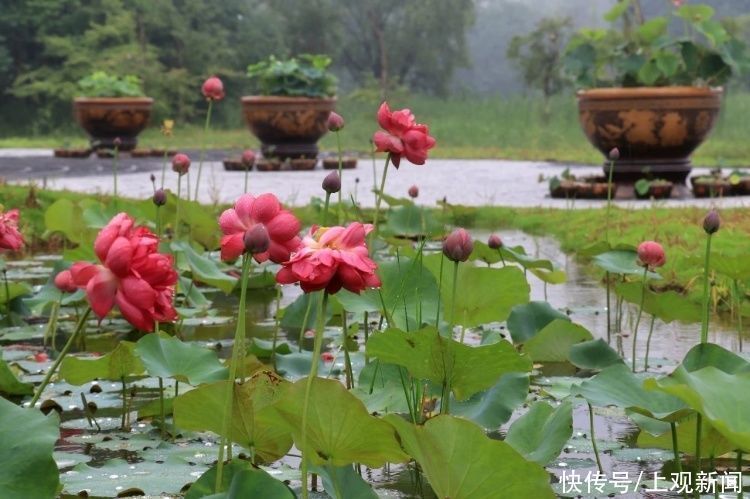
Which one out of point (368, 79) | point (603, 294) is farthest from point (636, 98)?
point (368, 79)

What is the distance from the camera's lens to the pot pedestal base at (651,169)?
7316mm

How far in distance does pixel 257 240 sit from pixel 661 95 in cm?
615

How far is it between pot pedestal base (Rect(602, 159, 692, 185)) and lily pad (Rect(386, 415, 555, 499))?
6.09 meters

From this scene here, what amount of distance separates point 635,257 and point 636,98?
4.45 meters

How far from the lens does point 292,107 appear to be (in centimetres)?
1095

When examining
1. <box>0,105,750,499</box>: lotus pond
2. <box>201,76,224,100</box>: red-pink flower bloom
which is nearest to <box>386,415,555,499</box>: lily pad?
<box>0,105,750,499</box>: lotus pond

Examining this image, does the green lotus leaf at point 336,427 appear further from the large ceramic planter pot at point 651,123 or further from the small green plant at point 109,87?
the small green plant at point 109,87

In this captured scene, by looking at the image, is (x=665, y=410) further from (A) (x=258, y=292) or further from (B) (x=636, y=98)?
(B) (x=636, y=98)

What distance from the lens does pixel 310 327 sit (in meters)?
3.03

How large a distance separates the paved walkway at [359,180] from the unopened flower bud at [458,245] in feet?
14.9

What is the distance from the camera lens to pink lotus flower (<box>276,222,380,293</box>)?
1.28 meters

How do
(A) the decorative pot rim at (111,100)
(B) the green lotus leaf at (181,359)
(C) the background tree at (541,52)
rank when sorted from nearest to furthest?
(B) the green lotus leaf at (181,359) → (A) the decorative pot rim at (111,100) → (C) the background tree at (541,52)

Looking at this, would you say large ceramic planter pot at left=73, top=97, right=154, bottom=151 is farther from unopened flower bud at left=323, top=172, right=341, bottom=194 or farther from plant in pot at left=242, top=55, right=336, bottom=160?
unopened flower bud at left=323, top=172, right=341, bottom=194

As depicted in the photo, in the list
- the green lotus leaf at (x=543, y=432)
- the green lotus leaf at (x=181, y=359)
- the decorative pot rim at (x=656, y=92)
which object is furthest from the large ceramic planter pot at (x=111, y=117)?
the green lotus leaf at (x=543, y=432)
